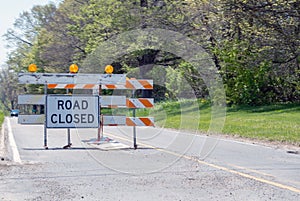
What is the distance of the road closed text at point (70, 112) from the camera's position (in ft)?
40.8

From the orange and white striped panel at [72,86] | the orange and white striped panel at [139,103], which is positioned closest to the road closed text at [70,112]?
the orange and white striped panel at [72,86]

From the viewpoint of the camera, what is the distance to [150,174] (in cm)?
857

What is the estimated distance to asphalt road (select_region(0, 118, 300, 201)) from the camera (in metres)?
6.87

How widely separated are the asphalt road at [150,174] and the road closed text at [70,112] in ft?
2.13

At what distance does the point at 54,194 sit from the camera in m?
6.87

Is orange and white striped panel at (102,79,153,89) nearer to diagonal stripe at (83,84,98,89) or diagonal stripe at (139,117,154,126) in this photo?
diagonal stripe at (83,84,98,89)

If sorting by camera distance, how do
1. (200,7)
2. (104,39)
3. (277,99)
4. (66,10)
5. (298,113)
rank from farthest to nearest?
(66,10) < (104,39) < (277,99) < (200,7) < (298,113)

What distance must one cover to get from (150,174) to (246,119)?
1510 centimetres

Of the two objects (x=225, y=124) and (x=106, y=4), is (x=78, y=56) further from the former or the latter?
(x=225, y=124)

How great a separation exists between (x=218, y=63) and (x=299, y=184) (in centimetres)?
2387

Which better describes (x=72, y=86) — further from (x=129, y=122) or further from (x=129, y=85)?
(x=129, y=122)

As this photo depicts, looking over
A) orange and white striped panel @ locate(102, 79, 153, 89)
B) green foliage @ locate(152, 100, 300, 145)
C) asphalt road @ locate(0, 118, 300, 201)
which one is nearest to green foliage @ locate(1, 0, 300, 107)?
green foliage @ locate(152, 100, 300, 145)

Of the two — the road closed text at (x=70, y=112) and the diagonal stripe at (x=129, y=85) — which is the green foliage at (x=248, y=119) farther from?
the road closed text at (x=70, y=112)

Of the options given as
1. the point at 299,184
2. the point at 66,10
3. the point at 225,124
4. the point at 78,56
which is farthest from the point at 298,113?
the point at 66,10
